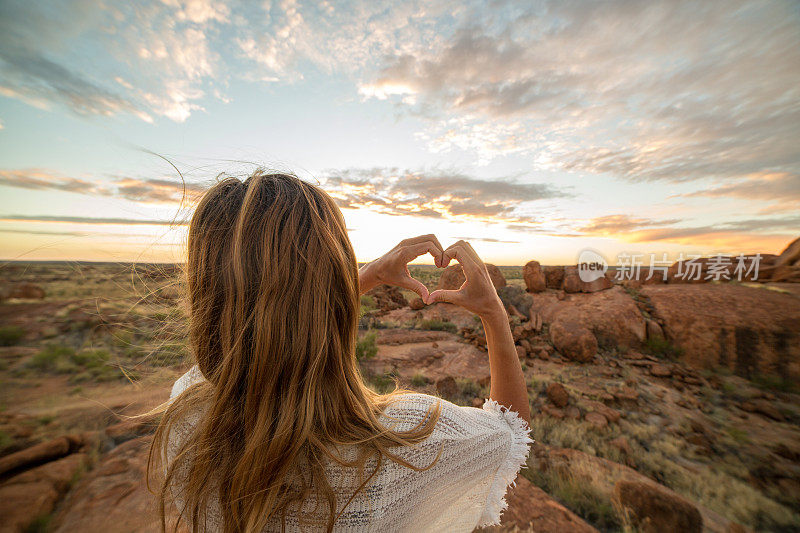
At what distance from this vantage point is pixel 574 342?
809cm

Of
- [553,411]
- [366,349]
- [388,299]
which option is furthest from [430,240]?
[388,299]

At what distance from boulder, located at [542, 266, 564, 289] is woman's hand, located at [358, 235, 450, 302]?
13.7 metres

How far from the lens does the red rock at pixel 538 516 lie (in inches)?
103

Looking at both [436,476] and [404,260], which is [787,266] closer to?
[404,260]

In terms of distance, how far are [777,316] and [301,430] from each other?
11160 mm

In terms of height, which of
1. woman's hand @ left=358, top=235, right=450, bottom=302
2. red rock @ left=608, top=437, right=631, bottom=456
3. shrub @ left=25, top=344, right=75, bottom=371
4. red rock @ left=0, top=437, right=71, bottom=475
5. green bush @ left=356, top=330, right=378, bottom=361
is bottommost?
green bush @ left=356, top=330, right=378, bottom=361

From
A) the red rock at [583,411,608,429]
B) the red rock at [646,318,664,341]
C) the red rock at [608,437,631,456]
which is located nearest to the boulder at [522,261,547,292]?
the red rock at [646,318,664,341]

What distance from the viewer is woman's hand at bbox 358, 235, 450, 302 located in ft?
4.47

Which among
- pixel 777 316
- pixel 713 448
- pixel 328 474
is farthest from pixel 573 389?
pixel 328 474

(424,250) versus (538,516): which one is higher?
(424,250)

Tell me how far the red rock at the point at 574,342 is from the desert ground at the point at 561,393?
0.13ft

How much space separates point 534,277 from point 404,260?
1345cm

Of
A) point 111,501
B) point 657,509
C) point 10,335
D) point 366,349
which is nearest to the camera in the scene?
point 657,509

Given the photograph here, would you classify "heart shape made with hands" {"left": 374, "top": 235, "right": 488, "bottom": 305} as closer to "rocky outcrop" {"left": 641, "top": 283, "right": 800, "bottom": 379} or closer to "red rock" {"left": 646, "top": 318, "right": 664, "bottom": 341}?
"rocky outcrop" {"left": 641, "top": 283, "right": 800, "bottom": 379}
